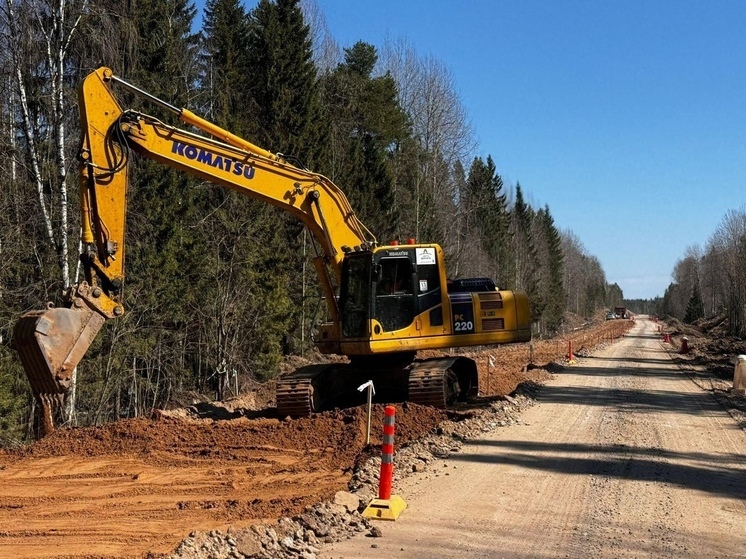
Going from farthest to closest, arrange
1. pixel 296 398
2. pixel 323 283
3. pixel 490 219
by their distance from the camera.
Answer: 1. pixel 490 219
2. pixel 323 283
3. pixel 296 398

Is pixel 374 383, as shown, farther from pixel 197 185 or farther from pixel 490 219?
pixel 490 219

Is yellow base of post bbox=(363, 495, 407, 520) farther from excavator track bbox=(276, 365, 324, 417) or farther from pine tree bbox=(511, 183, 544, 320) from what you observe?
pine tree bbox=(511, 183, 544, 320)

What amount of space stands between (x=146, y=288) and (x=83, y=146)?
29.1 ft

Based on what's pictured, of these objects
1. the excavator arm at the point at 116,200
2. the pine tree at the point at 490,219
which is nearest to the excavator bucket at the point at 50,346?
the excavator arm at the point at 116,200

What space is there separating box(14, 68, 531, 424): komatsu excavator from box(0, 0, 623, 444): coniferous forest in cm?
101

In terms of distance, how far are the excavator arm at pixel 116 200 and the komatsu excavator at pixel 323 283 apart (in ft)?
0.06

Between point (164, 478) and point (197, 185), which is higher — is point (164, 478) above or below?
below

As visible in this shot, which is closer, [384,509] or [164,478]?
[384,509]

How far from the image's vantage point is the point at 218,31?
30703 mm

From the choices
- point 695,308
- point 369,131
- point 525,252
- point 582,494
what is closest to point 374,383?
point 582,494

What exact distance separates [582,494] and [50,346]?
657cm

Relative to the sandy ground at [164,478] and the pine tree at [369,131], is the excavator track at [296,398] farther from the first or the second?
the pine tree at [369,131]

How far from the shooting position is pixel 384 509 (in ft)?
20.3

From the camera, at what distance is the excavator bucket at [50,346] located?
805 centimetres
